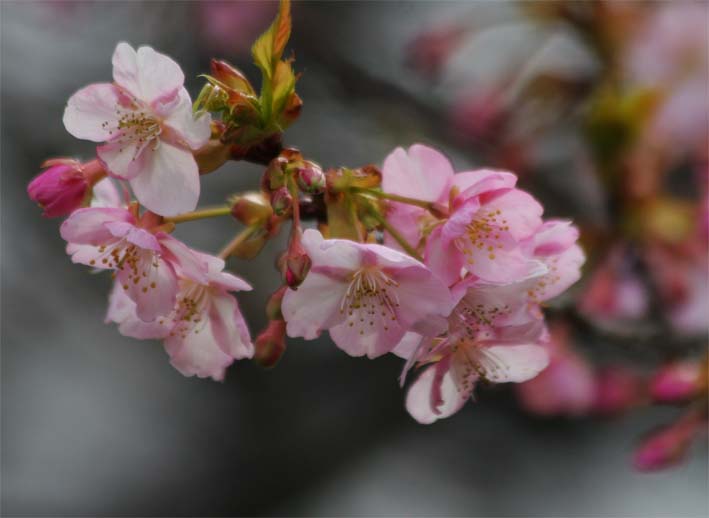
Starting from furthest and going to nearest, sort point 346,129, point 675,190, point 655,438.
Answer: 1. point 346,129
2. point 675,190
3. point 655,438

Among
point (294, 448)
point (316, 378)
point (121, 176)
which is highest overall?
point (121, 176)

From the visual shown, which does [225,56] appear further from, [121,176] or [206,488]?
[206,488]

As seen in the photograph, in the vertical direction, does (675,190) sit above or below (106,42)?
above

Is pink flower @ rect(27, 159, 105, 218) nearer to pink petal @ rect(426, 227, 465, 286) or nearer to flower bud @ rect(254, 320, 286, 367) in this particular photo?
flower bud @ rect(254, 320, 286, 367)

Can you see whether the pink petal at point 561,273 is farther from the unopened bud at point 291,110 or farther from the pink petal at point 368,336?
the unopened bud at point 291,110

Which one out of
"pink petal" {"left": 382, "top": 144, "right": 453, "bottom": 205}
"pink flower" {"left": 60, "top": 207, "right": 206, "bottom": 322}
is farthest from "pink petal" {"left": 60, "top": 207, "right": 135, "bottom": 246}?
"pink petal" {"left": 382, "top": 144, "right": 453, "bottom": 205}

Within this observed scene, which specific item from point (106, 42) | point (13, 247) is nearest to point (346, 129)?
point (106, 42)

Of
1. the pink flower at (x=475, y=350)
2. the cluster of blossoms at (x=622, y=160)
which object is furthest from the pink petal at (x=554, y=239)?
the cluster of blossoms at (x=622, y=160)
